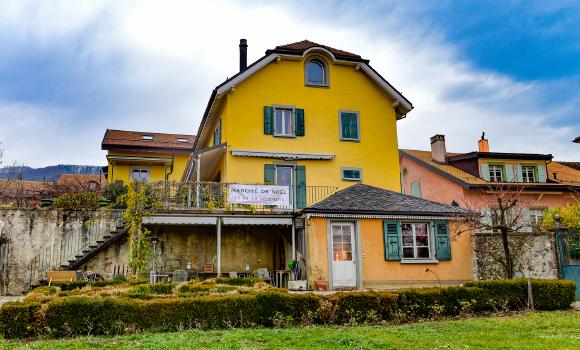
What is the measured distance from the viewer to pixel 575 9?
46.3 feet

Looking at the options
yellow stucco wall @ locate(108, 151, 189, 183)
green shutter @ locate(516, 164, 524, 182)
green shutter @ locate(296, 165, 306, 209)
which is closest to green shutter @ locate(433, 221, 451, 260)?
green shutter @ locate(296, 165, 306, 209)

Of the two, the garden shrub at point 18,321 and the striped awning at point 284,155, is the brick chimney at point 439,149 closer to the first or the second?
the striped awning at point 284,155

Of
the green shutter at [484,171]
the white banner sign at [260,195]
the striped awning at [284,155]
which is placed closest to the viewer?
the white banner sign at [260,195]

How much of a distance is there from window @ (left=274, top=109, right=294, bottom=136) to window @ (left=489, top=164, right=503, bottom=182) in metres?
12.2

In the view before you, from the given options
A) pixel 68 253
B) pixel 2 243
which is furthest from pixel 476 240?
pixel 2 243

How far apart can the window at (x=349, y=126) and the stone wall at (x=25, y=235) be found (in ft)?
37.3

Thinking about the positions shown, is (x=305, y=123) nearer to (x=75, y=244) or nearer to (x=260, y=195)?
(x=260, y=195)

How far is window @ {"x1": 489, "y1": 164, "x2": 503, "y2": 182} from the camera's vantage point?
28.2 meters

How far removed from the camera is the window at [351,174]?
22906 mm

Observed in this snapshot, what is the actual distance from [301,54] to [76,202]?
11194mm

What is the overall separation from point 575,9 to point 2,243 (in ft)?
65.0

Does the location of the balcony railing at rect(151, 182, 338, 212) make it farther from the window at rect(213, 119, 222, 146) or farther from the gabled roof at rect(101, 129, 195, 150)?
the gabled roof at rect(101, 129, 195, 150)

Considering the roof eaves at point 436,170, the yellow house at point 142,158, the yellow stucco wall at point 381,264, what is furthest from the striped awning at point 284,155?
the yellow house at point 142,158

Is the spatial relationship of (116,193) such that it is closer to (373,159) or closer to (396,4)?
(373,159)
